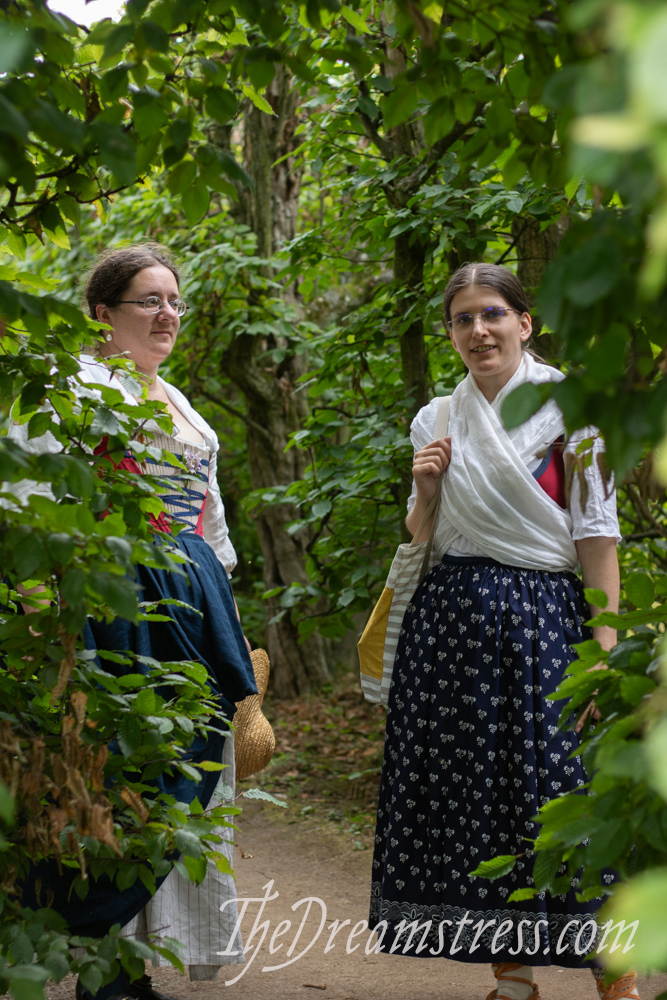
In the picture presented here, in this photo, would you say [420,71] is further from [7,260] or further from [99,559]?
[7,260]

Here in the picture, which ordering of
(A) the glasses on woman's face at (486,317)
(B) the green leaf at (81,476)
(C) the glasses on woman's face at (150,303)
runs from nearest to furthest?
(B) the green leaf at (81,476) → (A) the glasses on woman's face at (486,317) → (C) the glasses on woman's face at (150,303)

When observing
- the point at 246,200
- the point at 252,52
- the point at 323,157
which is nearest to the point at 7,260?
the point at 246,200

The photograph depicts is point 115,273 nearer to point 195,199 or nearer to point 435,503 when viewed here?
point 435,503

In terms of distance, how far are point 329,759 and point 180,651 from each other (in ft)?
10.5

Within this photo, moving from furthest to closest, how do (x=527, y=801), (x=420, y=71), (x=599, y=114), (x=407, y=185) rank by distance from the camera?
(x=407, y=185), (x=527, y=801), (x=420, y=71), (x=599, y=114)

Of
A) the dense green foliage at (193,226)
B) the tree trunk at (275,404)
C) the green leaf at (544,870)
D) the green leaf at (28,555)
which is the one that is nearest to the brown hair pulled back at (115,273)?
the dense green foliage at (193,226)

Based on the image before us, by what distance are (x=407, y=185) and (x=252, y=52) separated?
98.1 inches

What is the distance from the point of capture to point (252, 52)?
1.35 meters

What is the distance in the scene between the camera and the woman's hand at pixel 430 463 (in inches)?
101

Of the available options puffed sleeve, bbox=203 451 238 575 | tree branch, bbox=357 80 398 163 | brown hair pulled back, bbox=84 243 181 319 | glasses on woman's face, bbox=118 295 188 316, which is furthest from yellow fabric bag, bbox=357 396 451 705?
tree branch, bbox=357 80 398 163

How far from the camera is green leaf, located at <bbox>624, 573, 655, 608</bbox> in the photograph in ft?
4.41

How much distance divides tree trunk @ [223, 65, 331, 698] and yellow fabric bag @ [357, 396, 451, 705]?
3399 millimetres

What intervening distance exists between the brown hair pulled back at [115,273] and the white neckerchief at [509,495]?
1122mm

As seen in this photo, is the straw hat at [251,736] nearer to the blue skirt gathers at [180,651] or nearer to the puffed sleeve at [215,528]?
the blue skirt gathers at [180,651]
